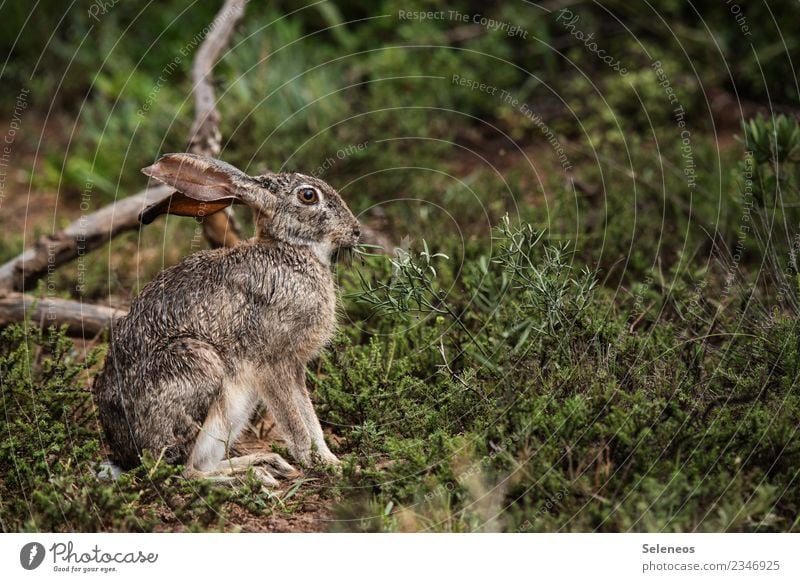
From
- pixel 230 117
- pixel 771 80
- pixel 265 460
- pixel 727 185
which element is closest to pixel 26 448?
pixel 265 460

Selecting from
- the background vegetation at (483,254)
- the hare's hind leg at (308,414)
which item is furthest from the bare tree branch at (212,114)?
the hare's hind leg at (308,414)

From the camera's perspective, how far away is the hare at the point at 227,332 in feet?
19.9

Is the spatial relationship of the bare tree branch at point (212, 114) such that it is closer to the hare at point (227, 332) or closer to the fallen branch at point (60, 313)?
the fallen branch at point (60, 313)

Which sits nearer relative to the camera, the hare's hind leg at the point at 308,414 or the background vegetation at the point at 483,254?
the background vegetation at the point at 483,254

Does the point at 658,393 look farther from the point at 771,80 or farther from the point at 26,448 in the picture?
the point at 771,80

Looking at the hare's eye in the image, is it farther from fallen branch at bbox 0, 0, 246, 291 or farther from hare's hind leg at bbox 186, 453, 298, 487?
fallen branch at bbox 0, 0, 246, 291

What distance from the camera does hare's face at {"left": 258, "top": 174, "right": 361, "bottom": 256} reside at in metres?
6.70

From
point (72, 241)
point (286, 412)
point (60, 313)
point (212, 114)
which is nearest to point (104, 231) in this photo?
point (72, 241)

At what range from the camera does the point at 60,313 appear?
809cm

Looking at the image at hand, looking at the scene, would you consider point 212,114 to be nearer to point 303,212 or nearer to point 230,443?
point 303,212

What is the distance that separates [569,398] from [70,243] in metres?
4.81

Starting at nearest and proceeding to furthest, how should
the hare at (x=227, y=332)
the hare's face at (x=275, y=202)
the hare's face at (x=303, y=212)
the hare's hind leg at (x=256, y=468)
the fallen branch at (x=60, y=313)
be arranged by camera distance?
the hare at (x=227, y=332)
the hare's hind leg at (x=256, y=468)
the hare's face at (x=275, y=202)
the hare's face at (x=303, y=212)
the fallen branch at (x=60, y=313)

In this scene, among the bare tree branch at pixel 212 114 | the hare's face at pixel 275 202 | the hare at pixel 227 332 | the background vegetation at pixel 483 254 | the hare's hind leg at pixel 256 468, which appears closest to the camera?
the background vegetation at pixel 483 254

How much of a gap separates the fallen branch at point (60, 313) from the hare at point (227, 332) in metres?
1.71
